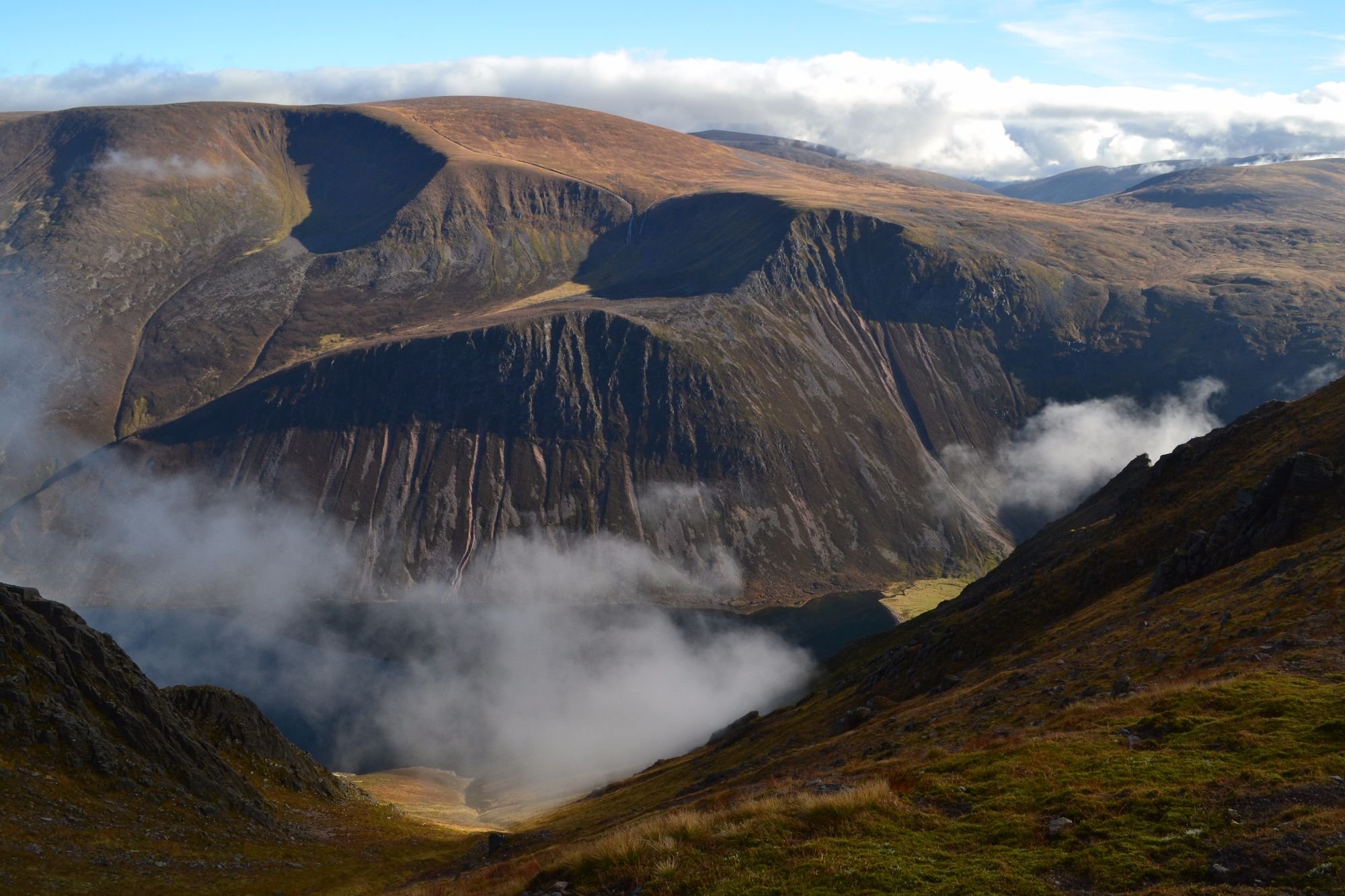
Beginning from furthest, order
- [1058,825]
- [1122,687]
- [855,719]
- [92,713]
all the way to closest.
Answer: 1. [855,719]
2. [92,713]
3. [1122,687]
4. [1058,825]

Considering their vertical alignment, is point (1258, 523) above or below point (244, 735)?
above

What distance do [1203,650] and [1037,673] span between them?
12.5 m

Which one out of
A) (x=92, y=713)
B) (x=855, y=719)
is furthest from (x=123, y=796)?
(x=855, y=719)

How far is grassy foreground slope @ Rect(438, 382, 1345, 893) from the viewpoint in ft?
79.6

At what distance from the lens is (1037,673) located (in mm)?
59219

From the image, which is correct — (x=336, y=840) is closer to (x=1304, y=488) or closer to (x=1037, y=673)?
(x=1037, y=673)

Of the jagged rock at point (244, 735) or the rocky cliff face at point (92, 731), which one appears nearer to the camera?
the rocky cliff face at point (92, 731)

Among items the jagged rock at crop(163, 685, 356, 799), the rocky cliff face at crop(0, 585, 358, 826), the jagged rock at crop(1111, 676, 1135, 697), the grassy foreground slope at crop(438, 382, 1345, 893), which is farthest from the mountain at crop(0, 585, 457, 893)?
the jagged rock at crop(1111, 676, 1135, 697)

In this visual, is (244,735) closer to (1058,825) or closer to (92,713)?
(92,713)

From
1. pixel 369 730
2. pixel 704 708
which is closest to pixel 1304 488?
pixel 704 708

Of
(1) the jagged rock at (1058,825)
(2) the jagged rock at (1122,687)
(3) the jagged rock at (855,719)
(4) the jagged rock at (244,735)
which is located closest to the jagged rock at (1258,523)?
(3) the jagged rock at (855,719)

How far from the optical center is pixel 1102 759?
100ft

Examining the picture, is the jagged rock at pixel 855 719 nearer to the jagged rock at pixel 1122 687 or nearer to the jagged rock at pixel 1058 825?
the jagged rock at pixel 1122 687

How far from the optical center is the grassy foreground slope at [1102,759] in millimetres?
24266
